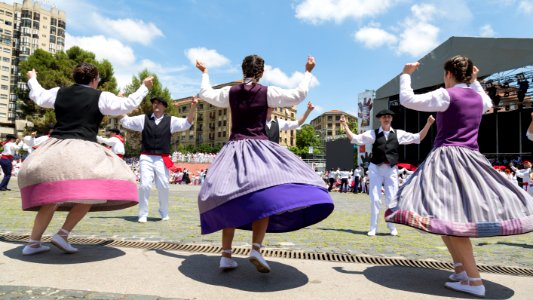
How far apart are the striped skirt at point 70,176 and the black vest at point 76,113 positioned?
3.5 inches

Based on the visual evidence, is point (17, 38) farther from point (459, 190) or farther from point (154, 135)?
point (459, 190)

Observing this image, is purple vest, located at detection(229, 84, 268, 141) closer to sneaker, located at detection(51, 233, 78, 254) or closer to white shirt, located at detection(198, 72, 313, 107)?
white shirt, located at detection(198, 72, 313, 107)

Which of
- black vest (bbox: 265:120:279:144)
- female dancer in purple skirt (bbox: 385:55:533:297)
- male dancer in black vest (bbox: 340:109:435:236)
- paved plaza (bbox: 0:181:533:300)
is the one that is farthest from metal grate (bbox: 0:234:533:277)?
black vest (bbox: 265:120:279:144)

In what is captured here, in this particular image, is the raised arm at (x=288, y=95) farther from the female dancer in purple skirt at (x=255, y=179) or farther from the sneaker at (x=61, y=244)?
the sneaker at (x=61, y=244)

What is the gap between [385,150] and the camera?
20.2ft

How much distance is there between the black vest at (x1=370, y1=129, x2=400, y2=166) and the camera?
6.14 meters

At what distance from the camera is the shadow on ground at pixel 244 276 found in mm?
2939

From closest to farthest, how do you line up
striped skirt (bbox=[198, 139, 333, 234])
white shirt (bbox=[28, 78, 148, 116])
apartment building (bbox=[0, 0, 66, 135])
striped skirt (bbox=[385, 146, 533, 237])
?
striped skirt (bbox=[385, 146, 533, 237]) < striped skirt (bbox=[198, 139, 333, 234]) < white shirt (bbox=[28, 78, 148, 116]) < apartment building (bbox=[0, 0, 66, 135])

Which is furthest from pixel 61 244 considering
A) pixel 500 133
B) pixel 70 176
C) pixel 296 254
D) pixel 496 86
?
pixel 500 133

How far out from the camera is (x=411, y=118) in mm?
32750

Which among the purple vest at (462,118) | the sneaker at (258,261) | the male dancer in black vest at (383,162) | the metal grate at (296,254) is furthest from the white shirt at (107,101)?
the male dancer in black vest at (383,162)

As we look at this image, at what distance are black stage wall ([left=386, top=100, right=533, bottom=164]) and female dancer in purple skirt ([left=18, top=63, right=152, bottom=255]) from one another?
27.2m

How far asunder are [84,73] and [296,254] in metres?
2.85

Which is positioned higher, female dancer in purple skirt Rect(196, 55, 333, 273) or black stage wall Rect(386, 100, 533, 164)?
black stage wall Rect(386, 100, 533, 164)
